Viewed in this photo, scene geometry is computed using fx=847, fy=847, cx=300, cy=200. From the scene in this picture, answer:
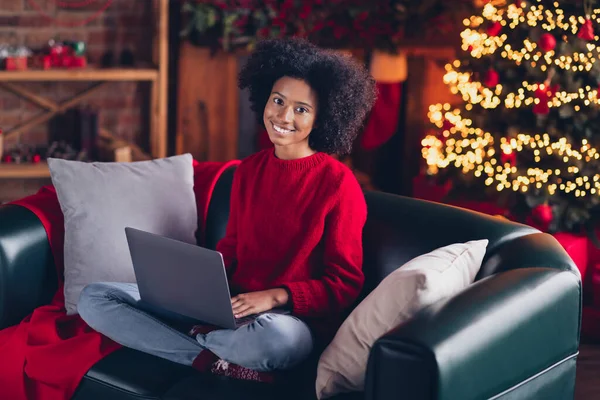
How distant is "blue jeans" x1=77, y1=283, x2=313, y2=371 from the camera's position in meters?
1.97

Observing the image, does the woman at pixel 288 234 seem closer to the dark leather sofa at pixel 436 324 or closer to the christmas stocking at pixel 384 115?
the dark leather sofa at pixel 436 324

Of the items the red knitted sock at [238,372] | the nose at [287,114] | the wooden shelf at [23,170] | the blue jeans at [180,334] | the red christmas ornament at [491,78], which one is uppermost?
the red christmas ornament at [491,78]

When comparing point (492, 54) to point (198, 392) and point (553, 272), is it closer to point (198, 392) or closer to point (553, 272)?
point (553, 272)

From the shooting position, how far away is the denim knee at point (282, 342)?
1.97 metres

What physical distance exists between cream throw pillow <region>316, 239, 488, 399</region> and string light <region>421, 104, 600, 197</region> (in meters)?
1.55

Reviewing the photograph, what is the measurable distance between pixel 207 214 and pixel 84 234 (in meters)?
0.42

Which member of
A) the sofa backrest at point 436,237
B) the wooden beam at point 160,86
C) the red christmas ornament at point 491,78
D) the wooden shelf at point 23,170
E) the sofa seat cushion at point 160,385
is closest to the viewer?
the sofa seat cushion at point 160,385

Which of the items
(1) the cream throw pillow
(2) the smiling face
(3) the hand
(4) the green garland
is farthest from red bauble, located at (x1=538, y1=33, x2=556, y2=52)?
(3) the hand

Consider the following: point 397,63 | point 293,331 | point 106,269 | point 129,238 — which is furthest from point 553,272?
point 397,63

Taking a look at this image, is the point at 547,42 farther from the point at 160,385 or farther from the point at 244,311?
the point at 160,385

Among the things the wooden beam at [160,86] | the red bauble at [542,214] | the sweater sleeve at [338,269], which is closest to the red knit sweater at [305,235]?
the sweater sleeve at [338,269]

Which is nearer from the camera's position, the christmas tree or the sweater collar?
the sweater collar

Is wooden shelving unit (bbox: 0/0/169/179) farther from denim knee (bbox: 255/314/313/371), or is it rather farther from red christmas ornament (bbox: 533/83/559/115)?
denim knee (bbox: 255/314/313/371)

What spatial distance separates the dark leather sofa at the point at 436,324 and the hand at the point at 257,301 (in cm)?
17
